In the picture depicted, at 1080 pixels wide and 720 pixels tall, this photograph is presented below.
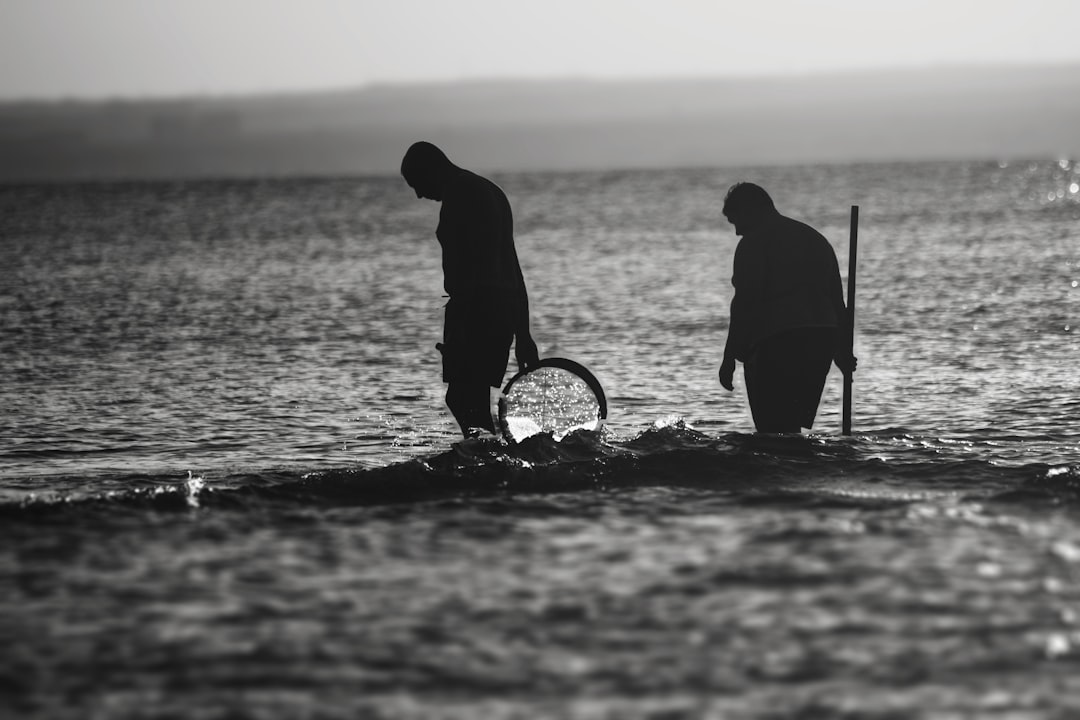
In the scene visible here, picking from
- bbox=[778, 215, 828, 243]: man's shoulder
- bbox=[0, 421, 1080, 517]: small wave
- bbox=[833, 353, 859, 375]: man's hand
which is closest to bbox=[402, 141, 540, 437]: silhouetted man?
bbox=[0, 421, 1080, 517]: small wave

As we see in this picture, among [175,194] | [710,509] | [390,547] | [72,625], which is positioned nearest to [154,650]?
[72,625]

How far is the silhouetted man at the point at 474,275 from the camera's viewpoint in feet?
32.6

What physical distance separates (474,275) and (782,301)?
198 centimetres

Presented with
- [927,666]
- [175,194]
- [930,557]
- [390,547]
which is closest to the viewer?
[927,666]

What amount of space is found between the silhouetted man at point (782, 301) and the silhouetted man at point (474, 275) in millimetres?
1395

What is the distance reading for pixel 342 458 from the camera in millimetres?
10742

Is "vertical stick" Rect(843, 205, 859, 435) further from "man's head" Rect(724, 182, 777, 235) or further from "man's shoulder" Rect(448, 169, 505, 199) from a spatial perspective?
"man's shoulder" Rect(448, 169, 505, 199)

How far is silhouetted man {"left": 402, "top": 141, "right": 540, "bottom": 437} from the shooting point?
993cm

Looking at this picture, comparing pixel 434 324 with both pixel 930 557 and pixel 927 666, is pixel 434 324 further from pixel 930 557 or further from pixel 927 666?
pixel 927 666

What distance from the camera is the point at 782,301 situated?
968 cm

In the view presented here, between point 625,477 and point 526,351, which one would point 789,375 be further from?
point 526,351

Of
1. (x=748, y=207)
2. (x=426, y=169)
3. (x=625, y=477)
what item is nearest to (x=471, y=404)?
(x=625, y=477)

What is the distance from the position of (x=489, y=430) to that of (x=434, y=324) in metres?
11.9

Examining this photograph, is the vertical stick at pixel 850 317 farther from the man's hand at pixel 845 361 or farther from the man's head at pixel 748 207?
the man's head at pixel 748 207
